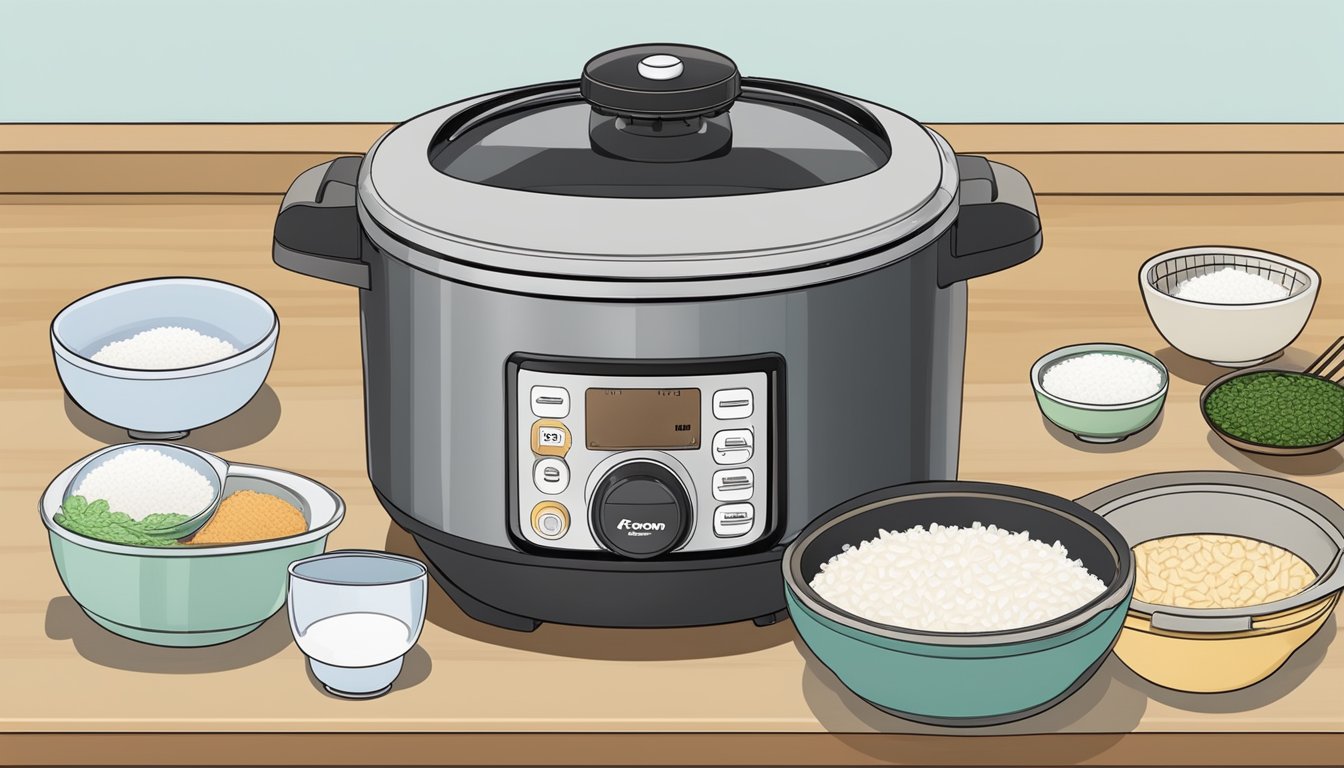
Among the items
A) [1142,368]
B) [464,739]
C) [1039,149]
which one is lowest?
[464,739]

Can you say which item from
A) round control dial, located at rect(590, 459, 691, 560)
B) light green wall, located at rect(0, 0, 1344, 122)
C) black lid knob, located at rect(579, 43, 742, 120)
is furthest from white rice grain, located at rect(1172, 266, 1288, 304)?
round control dial, located at rect(590, 459, 691, 560)

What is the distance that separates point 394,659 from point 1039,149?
1017mm

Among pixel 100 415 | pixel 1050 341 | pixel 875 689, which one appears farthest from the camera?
pixel 1050 341

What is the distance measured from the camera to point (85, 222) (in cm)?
217

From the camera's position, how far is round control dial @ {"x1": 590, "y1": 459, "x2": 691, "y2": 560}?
1.39 meters

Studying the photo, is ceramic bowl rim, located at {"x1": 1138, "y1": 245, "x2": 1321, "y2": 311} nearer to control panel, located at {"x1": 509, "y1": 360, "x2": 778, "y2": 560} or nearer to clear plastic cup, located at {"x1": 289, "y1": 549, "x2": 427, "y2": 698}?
control panel, located at {"x1": 509, "y1": 360, "x2": 778, "y2": 560}

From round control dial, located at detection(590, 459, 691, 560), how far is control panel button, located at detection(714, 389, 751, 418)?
55 mm

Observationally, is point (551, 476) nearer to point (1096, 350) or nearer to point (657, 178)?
point (657, 178)

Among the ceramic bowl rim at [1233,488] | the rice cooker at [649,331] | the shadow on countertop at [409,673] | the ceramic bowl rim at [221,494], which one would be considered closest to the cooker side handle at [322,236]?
the rice cooker at [649,331]

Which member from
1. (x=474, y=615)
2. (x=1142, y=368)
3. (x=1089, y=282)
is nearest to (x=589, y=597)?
(x=474, y=615)

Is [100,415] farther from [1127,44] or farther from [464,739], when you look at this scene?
[1127,44]

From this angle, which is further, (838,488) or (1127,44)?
(1127,44)

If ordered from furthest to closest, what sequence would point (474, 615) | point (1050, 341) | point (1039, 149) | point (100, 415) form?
point (1039, 149)
point (1050, 341)
point (100, 415)
point (474, 615)

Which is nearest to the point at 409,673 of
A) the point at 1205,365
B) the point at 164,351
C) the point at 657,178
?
the point at 657,178
